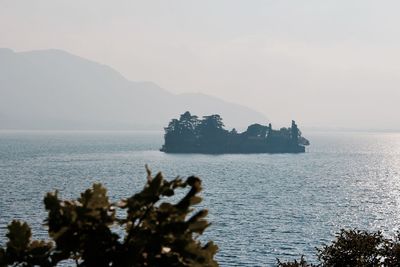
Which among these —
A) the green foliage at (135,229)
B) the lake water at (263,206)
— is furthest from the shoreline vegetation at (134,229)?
the lake water at (263,206)

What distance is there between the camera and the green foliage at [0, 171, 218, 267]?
19.1 ft

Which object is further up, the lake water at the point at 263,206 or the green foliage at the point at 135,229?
the green foliage at the point at 135,229

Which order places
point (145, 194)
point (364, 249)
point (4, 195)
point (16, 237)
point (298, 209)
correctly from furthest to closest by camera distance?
1. point (4, 195)
2. point (298, 209)
3. point (364, 249)
4. point (16, 237)
5. point (145, 194)

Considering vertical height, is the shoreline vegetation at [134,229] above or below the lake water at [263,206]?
above

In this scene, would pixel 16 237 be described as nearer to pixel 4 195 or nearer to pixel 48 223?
pixel 48 223

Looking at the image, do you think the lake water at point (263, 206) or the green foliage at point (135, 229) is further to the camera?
the lake water at point (263, 206)

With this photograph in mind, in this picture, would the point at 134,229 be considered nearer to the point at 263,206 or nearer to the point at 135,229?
the point at 135,229

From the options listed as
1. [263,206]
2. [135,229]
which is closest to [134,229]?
[135,229]

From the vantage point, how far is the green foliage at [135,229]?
5.83m

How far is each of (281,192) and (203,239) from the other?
73.9 meters

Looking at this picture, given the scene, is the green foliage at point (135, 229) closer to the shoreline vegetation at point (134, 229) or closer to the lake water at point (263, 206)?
the shoreline vegetation at point (134, 229)

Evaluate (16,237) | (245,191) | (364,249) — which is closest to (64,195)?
(245,191)

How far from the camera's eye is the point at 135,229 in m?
6.01

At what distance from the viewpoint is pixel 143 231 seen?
19.5 feet
